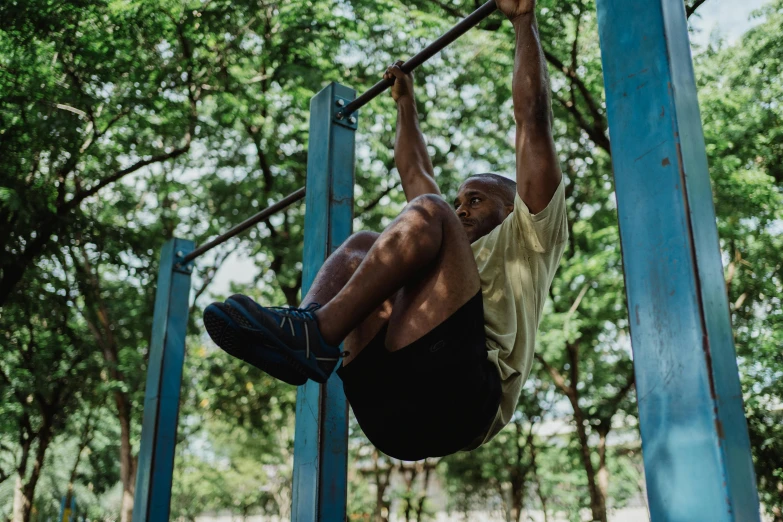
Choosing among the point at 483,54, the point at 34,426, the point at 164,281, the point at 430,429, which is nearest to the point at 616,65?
the point at 430,429

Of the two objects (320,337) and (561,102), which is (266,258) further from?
(320,337)

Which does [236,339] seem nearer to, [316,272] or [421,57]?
[316,272]

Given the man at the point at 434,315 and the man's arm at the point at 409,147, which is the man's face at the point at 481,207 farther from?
the man's arm at the point at 409,147

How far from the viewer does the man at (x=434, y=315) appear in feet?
5.67

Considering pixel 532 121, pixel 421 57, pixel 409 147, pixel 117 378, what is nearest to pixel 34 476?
pixel 117 378

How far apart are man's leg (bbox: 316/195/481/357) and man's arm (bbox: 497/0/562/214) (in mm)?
286

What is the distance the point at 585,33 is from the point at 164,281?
5.86 meters

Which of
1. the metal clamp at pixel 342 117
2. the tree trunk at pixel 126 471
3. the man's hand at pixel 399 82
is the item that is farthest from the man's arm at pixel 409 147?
the tree trunk at pixel 126 471

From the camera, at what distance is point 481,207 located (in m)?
2.45

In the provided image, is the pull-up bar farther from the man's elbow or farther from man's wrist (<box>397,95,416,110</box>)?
the man's elbow

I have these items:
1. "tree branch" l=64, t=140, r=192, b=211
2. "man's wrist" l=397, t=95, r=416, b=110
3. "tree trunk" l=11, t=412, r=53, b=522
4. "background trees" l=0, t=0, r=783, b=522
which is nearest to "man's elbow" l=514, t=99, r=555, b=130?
"man's wrist" l=397, t=95, r=416, b=110

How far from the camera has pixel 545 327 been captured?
9.58 metres

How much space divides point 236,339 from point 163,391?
10.0 feet

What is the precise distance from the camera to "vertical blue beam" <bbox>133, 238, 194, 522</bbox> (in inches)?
167
